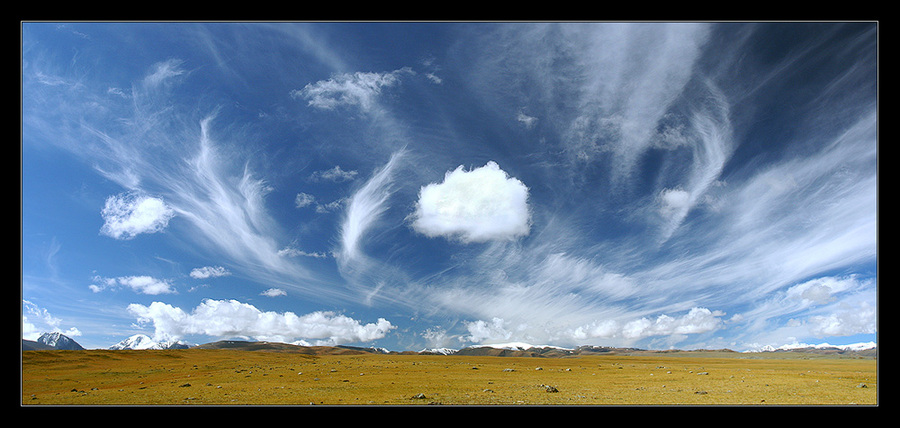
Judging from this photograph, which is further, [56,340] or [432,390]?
[56,340]

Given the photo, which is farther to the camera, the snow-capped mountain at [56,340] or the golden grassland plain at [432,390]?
the snow-capped mountain at [56,340]

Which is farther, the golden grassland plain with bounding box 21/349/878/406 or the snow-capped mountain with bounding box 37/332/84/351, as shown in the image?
the snow-capped mountain with bounding box 37/332/84/351

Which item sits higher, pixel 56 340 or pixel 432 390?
pixel 432 390
